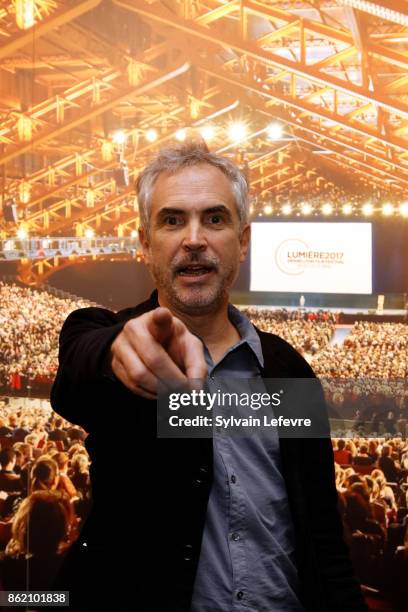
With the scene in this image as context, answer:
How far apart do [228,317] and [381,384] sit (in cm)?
89

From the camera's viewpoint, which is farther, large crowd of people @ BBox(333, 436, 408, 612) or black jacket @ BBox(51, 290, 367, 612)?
large crowd of people @ BBox(333, 436, 408, 612)

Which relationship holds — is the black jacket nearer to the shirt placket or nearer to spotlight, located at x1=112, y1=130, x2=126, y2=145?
the shirt placket

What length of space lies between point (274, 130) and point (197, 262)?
1032 mm

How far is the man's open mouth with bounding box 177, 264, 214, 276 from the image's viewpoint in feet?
2.75

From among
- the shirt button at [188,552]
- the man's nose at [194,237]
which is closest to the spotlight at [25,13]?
the man's nose at [194,237]

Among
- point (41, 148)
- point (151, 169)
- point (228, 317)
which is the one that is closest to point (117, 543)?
point (228, 317)

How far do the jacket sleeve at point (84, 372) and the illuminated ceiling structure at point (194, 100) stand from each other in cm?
118

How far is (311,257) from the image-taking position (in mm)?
1717

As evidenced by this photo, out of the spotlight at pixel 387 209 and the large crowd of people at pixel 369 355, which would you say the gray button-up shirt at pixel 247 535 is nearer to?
the large crowd of people at pixel 369 355

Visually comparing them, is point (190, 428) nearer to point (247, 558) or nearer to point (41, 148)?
point (247, 558)

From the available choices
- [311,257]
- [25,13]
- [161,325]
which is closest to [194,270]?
[161,325]

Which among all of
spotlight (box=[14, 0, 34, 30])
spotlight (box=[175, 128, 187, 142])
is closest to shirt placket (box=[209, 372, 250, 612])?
spotlight (box=[175, 128, 187, 142])

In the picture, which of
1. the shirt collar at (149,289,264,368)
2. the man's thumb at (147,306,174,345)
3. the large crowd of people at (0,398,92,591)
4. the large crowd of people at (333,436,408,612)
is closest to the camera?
the man's thumb at (147,306,174,345)

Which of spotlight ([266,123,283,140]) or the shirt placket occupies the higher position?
spotlight ([266,123,283,140])
